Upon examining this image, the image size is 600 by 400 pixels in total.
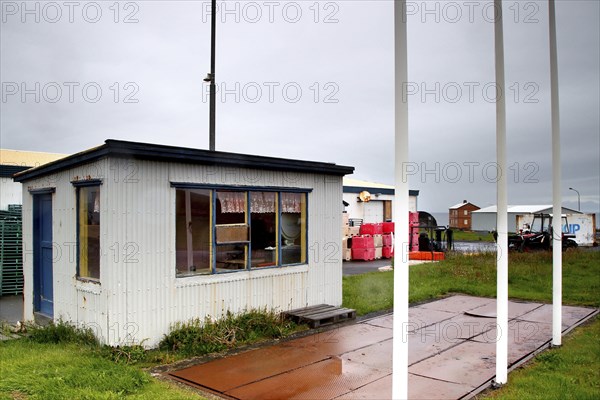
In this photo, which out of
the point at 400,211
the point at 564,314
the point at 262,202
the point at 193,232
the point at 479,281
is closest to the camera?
the point at 400,211

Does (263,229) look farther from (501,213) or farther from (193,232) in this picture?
(501,213)

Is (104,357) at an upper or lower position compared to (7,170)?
lower

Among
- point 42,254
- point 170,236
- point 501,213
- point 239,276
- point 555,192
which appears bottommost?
point 239,276

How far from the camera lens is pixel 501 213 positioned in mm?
5910

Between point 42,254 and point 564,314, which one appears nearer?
point 42,254

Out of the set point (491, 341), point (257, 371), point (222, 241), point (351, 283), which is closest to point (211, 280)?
point (222, 241)

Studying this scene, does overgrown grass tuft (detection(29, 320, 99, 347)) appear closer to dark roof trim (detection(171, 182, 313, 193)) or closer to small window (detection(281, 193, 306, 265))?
dark roof trim (detection(171, 182, 313, 193))

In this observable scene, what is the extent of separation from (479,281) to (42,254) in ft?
35.9

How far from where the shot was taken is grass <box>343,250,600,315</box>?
37.8 ft

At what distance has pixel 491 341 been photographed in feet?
25.9

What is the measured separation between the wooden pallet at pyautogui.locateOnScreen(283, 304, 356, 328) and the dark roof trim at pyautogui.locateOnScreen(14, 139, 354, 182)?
2.64 m

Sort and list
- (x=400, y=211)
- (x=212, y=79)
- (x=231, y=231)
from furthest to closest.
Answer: (x=212, y=79) → (x=231, y=231) → (x=400, y=211)

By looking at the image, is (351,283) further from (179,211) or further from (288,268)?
(179,211)

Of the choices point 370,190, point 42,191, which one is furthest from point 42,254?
point 370,190
